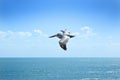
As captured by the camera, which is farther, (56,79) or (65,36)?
(56,79)

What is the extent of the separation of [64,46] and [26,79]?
10043cm

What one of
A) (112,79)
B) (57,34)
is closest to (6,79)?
(112,79)

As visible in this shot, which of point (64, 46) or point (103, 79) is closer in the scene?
point (64, 46)

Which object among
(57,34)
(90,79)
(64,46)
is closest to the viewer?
(64,46)

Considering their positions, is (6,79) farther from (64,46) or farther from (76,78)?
(64,46)

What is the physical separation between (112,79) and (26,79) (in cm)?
2647

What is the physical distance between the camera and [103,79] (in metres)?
103

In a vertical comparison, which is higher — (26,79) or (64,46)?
(26,79)

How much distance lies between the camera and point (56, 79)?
339 feet

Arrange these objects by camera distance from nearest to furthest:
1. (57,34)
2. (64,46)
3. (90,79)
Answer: (64,46)
(57,34)
(90,79)

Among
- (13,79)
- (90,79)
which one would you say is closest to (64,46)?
(90,79)

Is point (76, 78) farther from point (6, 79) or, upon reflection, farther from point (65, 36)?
point (65, 36)

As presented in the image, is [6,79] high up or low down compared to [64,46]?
up

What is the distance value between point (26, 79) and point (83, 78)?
17714 millimetres
